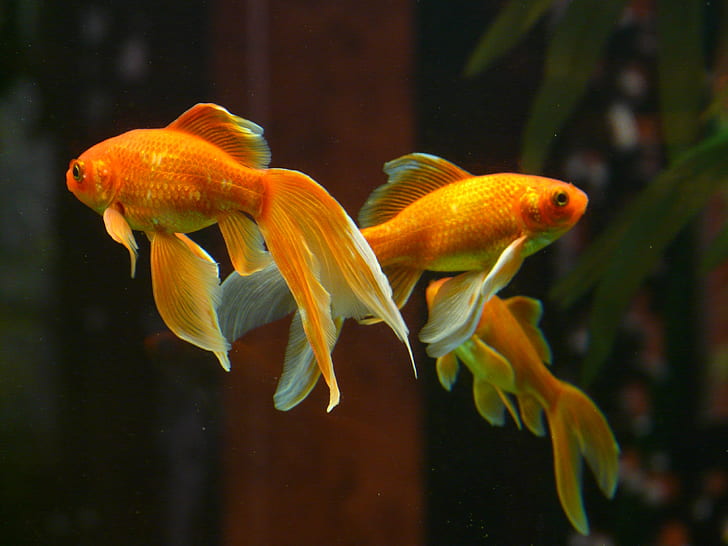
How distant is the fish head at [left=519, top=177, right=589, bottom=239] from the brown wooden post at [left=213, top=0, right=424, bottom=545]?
24cm

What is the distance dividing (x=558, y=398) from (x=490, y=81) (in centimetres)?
45

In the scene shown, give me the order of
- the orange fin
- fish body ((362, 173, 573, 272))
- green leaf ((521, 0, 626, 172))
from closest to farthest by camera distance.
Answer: fish body ((362, 173, 573, 272)) < the orange fin < green leaf ((521, 0, 626, 172))

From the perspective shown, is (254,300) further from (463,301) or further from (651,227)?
(651,227)

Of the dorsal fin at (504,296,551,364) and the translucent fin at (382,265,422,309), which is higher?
the translucent fin at (382,265,422,309)

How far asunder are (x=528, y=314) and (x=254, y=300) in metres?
0.39

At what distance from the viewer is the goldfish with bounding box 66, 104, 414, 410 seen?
47 centimetres

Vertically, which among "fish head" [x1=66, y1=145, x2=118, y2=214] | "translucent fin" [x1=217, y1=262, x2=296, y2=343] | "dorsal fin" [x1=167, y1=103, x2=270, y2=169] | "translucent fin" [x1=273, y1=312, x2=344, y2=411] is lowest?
"translucent fin" [x1=273, y1=312, x2=344, y2=411]

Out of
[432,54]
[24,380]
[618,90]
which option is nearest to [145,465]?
[24,380]

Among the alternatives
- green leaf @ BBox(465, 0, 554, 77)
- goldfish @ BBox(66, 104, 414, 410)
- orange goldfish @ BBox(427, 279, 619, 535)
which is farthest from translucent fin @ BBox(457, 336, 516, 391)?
green leaf @ BBox(465, 0, 554, 77)

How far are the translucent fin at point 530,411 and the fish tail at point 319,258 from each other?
39cm

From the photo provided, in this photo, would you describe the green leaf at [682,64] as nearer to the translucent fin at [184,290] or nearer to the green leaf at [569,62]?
the green leaf at [569,62]

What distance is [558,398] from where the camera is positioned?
79cm

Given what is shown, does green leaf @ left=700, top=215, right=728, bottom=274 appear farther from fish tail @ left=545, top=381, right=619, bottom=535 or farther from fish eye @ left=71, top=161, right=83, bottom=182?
fish eye @ left=71, top=161, right=83, bottom=182

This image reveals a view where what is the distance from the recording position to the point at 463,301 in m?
0.56
